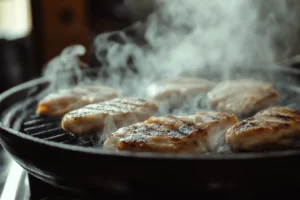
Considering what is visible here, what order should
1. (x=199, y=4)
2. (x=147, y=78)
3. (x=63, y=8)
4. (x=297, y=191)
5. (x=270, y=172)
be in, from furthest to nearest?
(x=63, y=8), (x=199, y=4), (x=147, y=78), (x=297, y=191), (x=270, y=172)

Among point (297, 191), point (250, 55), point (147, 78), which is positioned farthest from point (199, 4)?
point (297, 191)

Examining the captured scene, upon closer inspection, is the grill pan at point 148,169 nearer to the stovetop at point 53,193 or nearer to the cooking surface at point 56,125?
the stovetop at point 53,193

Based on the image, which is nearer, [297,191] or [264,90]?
[297,191]

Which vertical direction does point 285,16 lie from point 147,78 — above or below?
above

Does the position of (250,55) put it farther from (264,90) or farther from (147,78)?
(264,90)

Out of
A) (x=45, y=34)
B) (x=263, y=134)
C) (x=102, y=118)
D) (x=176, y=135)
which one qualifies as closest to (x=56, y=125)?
(x=102, y=118)

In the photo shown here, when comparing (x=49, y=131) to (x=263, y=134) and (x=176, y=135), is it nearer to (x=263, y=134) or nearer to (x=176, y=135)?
(x=176, y=135)

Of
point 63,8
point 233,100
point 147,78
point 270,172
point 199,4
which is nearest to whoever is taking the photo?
point 270,172

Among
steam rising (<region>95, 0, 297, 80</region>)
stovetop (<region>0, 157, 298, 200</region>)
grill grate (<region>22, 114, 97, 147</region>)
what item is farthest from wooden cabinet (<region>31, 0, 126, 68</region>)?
stovetop (<region>0, 157, 298, 200</region>)
